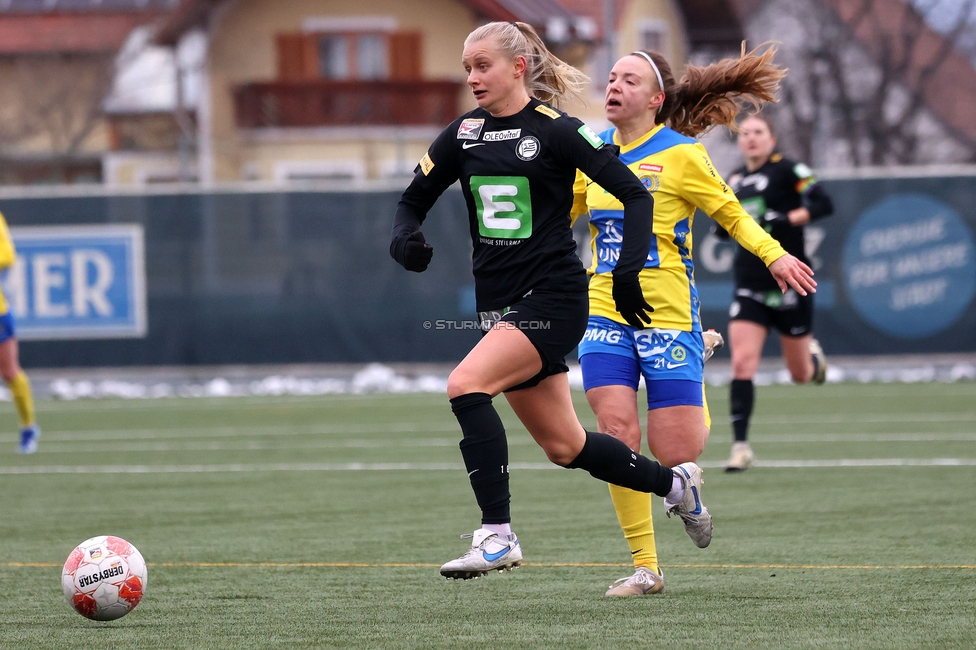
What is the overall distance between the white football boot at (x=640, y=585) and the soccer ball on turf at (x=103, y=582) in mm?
1692

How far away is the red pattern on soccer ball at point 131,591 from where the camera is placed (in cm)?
512

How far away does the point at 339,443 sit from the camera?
12.2 m

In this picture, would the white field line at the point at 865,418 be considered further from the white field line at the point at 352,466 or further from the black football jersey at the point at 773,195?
the black football jersey at the point at 773,195

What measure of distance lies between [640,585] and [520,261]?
1.29 m

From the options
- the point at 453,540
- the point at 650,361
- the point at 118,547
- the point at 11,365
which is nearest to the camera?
the point at 118,547

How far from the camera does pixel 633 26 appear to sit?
3444cm

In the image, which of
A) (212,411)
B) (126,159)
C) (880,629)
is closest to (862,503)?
(880,629)

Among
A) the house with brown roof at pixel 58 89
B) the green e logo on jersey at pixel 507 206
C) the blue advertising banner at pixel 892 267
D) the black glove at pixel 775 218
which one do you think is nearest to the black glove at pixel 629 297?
the green e logo on jersey at pixel 507 206

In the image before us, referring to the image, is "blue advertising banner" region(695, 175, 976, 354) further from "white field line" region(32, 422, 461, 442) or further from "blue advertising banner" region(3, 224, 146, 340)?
"blue advertising banner" region(3, 224, 146, 340)

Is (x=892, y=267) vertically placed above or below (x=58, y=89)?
below

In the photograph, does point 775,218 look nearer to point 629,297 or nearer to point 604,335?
point 604,335

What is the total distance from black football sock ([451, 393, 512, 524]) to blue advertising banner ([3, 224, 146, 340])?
42.3 feet

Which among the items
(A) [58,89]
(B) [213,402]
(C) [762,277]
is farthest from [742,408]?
(A) [58,89]

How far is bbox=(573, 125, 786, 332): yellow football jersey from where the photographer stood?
231 inches
